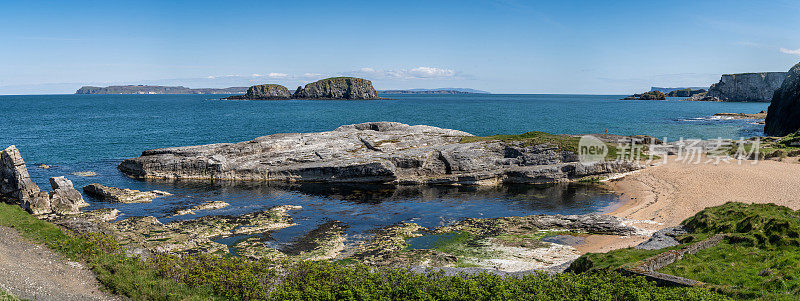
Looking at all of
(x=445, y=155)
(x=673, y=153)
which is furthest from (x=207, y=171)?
(x=673, y=153)

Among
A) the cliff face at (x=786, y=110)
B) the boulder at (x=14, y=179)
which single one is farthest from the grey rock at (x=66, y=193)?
the cliff face at (x=786, y=110)

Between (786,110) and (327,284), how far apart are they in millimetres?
97891

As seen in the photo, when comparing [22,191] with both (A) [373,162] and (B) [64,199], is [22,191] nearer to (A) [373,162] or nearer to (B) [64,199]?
(B) [64,199]

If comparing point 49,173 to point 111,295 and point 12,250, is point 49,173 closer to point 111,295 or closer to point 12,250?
point 12,250

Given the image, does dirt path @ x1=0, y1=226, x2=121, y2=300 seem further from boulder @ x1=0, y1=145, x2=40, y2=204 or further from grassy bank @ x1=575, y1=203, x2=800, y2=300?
grassy bank @ x1=575, y1=203, x2=800, y2=300

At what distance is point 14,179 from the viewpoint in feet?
120

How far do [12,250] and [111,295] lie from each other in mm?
7892

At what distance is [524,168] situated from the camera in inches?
1996

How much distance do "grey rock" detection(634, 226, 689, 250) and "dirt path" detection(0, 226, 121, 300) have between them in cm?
2440

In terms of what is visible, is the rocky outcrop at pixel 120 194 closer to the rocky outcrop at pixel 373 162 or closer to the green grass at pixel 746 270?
the rocky outcrop at pixel 373 162

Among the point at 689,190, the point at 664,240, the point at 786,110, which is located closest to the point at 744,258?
the point at 664,240

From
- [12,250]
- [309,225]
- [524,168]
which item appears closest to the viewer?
[12,250]

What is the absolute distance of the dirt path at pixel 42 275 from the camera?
1684cm

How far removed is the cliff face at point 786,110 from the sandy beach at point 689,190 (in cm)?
3485
